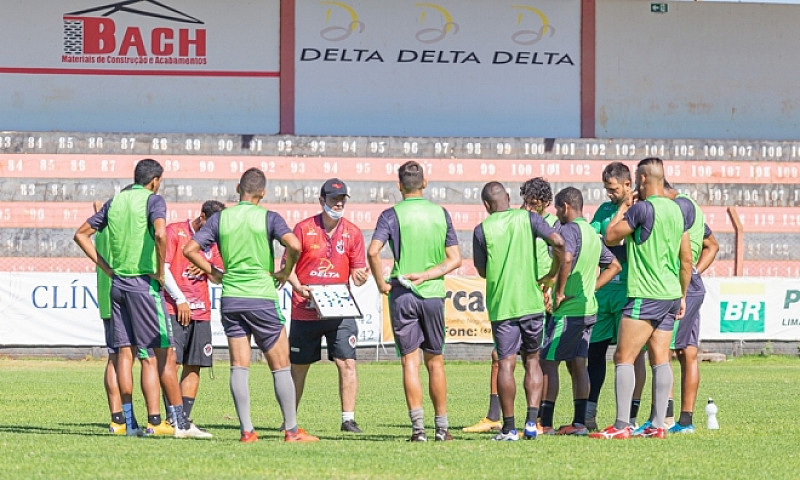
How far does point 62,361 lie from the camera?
22.6m

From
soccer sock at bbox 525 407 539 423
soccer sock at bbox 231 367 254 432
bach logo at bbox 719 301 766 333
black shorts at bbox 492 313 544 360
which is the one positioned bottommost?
bach logo at bbox 719 301 766 333

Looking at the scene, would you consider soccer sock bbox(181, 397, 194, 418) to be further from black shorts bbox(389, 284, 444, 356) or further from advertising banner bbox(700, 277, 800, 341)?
advertising banner bbox(700, 277, 800, 341)

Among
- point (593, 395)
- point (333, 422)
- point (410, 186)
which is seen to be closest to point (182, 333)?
point (333, 422)

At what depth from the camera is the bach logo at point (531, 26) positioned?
32.8m

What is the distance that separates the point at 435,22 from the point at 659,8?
6.07 m

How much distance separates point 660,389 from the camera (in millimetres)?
9125

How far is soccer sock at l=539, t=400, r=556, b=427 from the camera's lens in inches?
382

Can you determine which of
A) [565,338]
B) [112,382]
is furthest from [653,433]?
[112,382]

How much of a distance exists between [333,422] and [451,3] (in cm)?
2330

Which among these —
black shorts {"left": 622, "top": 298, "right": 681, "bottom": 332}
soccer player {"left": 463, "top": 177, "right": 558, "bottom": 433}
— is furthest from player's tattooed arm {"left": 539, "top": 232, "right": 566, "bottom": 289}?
black shorts {"left": 622, "top": 298, "right": 681, "bottom": 332}

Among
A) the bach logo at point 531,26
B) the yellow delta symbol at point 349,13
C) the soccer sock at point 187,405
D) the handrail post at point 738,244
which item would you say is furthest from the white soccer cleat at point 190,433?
the bach logo at point 531,26

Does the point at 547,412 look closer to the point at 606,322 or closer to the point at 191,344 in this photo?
the point at 606,322

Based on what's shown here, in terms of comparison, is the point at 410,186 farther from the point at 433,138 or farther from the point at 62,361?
the point at 433,138

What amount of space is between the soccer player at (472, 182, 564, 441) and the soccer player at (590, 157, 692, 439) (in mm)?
529
